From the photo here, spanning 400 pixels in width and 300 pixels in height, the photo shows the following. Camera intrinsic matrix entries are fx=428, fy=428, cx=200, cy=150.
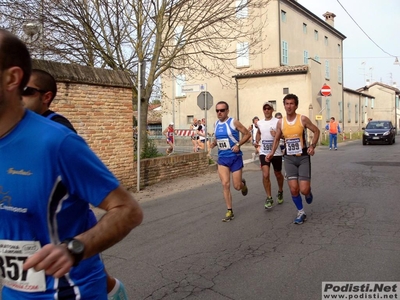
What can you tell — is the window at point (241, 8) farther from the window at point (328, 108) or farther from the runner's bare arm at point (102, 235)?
the window at point (328, 108)

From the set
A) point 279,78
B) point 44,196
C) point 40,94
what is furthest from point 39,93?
point 279,78

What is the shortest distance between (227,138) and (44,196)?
5773 mm

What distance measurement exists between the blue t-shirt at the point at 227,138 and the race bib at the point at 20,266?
561 centimetres

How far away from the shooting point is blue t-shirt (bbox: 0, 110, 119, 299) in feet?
5.12

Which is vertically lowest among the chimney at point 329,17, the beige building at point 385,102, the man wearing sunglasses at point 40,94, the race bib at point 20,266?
the race bib at point 20,266

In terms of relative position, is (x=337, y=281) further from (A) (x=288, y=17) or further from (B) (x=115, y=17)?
(A) (x=288, y=17)

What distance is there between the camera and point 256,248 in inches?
216

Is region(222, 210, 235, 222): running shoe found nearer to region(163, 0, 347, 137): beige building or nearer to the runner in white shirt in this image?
the runner in white shirt

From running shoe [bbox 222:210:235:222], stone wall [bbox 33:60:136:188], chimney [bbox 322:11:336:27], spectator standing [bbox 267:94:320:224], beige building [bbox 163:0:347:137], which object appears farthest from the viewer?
chimney [bbox 322:11:336:27]

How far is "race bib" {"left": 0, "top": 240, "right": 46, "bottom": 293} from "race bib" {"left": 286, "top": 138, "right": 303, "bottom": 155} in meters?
5.47

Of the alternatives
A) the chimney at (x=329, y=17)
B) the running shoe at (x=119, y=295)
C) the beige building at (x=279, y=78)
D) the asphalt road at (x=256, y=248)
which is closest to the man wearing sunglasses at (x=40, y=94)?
the running shoe at (x=119, y=295)

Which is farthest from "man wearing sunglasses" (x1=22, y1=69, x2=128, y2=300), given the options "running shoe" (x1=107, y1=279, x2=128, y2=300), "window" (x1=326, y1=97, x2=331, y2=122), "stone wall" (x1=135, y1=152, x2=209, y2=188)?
"window" (x1=326, y1=97, x2=331, y2=122)

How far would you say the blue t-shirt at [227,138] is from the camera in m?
7.20

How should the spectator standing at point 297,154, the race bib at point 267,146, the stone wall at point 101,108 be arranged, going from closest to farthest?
the spectator standing at point 297,154
the race bib at point 267,146
the stone wall at point 101,108
